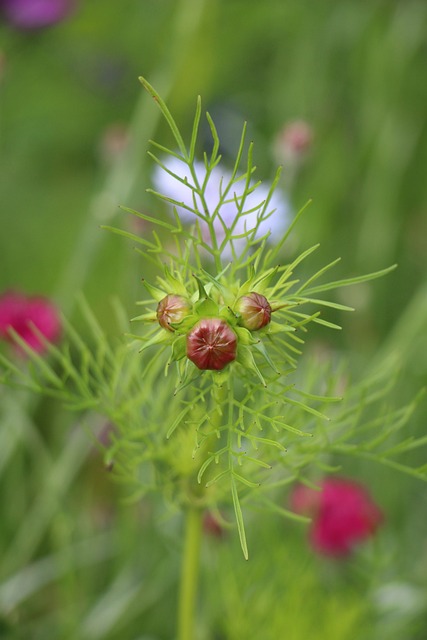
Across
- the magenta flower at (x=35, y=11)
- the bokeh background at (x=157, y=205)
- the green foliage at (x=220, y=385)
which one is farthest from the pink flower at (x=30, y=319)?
the magenta flower at (x=35, y=11)

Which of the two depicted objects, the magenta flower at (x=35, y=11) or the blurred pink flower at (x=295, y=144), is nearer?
the blurred pink flower at (x=295, y=144)

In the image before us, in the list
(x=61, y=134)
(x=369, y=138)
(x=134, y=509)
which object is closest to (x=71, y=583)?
(x=134, y=509)

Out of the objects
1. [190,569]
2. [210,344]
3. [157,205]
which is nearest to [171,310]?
[210,344]

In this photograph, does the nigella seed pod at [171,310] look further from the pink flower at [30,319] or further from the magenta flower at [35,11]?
the magenta flower at [35,11]

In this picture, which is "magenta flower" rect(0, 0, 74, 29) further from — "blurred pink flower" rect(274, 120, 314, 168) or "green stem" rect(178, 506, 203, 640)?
"green stem" rect(178, 506, 203, 640)

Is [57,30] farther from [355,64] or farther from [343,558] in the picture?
[343,558]

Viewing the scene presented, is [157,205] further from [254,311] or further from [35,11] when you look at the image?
[254,311]
